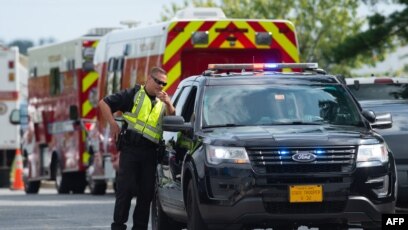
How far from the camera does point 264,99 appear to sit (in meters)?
14.0

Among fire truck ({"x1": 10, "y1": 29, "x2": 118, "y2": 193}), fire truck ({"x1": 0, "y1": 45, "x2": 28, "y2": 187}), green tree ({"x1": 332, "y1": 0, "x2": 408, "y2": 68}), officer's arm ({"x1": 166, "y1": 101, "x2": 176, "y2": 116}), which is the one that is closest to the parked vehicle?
officer's arm ({"x1": 166, "y1": 101, "x2": 176, "y2": 116})

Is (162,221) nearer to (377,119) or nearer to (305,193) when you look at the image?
(377,119)

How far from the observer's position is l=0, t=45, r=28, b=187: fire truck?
129 feet

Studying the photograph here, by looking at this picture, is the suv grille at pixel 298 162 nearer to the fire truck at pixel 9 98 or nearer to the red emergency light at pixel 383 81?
the red emergency light at pixel 383 81

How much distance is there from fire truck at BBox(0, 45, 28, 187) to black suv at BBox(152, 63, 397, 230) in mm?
25577

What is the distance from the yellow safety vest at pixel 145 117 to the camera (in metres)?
14.8

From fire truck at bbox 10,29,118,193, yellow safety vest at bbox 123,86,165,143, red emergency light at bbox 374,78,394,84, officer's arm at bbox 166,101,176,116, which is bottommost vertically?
fire truck at bbox 10,29,118,193

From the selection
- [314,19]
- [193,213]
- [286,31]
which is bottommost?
[314,19]

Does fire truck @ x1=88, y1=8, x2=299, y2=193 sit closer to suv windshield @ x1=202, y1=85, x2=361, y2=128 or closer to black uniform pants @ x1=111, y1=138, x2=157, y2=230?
black uniform pants @ x1=111, y1=138, x2=157, y2=230

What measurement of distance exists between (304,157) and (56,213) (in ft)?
29.8

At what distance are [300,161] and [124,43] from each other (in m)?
13.7

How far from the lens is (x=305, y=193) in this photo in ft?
41.4

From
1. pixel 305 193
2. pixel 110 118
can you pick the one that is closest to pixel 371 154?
pixel 305 193

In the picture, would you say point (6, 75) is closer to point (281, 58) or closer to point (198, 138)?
point (281, 58)
